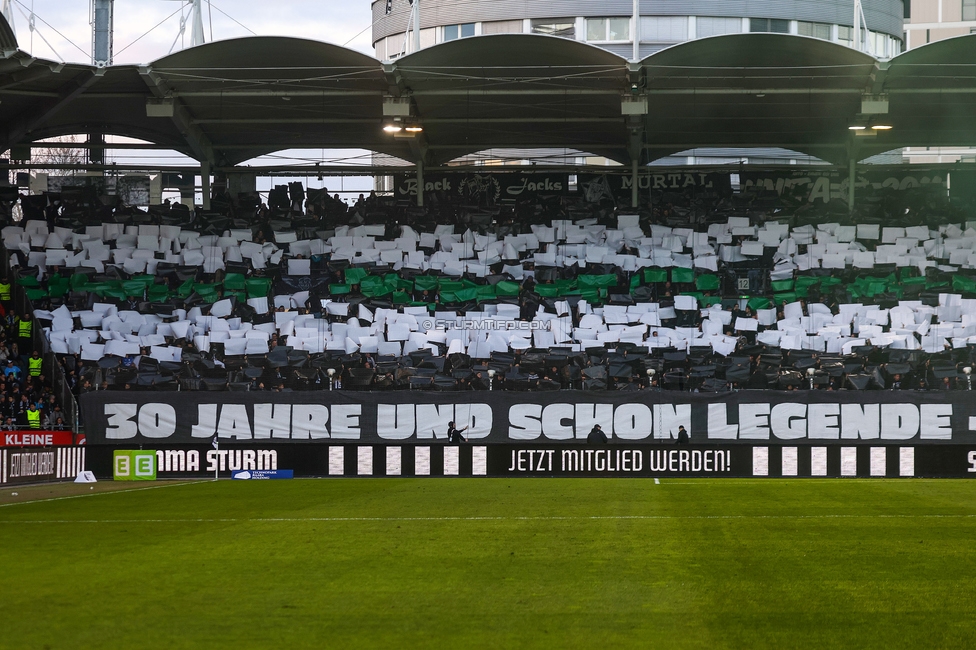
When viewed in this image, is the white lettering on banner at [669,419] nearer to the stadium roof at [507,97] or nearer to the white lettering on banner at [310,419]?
the stadium roof at [507,97]

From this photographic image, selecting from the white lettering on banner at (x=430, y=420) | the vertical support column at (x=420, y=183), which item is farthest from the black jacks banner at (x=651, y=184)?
the white lettering on banner at (x=430, y=420)

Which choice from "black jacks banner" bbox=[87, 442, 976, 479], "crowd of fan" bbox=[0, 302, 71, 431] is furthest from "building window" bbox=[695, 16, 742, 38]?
"crowd of fan" bbox=[0, 302, 71, 431]

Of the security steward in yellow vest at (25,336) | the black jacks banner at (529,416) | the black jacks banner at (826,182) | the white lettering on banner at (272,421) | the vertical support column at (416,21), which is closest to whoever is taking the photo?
the black jacks banner at (529,416)

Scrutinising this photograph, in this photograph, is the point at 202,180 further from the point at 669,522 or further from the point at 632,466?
the point at 669,522

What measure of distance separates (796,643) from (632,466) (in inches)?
770

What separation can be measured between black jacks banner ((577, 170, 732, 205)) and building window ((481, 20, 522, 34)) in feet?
69.9

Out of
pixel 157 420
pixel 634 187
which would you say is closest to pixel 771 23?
pixel 634 187

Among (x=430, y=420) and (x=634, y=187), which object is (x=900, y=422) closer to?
(x=430, y=420)

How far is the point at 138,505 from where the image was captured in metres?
19.1

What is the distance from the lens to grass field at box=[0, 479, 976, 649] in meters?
8.40

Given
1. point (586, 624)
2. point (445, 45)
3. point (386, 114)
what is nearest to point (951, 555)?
point (586, 624)

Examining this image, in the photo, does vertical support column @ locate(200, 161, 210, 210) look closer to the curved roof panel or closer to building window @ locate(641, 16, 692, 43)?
the curved roof panel

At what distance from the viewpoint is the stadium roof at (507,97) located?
1212 inches

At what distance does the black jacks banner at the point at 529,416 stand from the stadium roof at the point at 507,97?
8.38 m
